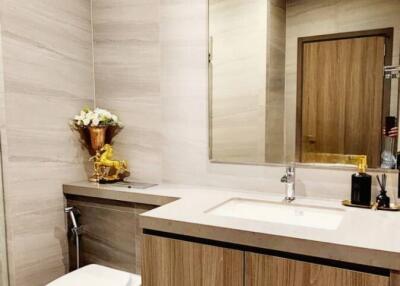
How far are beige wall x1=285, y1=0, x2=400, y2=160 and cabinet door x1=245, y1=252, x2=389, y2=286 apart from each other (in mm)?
667

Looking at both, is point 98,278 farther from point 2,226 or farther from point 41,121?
point 41,121

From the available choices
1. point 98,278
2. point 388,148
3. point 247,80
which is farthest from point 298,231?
point 98,278

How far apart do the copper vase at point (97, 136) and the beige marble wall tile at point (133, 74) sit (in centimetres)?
11

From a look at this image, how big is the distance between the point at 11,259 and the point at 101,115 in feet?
2.77

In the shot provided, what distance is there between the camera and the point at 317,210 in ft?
4.92

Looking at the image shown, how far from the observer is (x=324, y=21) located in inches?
62.7

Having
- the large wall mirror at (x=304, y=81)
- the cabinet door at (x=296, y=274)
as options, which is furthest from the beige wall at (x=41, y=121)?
the cabinet door at (x=296, y=274)

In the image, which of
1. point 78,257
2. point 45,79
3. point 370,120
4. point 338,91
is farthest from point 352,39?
point 78,257

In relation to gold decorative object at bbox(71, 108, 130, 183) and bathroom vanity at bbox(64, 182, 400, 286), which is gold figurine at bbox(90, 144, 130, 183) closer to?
gold decorative object at bbox(71, 108, 130, 183)

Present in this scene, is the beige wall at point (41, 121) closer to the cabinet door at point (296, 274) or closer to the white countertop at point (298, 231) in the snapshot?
the white countertop at point (298, 231)

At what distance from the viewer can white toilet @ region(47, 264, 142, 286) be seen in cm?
162

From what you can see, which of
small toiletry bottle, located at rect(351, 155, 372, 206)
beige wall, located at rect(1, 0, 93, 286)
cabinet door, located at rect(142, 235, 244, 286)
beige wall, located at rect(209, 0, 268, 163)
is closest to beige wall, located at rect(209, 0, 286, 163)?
beige wall, located at rect(209, 0, 268, 163)

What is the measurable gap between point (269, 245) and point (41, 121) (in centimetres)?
133

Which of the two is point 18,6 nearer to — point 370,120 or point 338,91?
point 338,91
